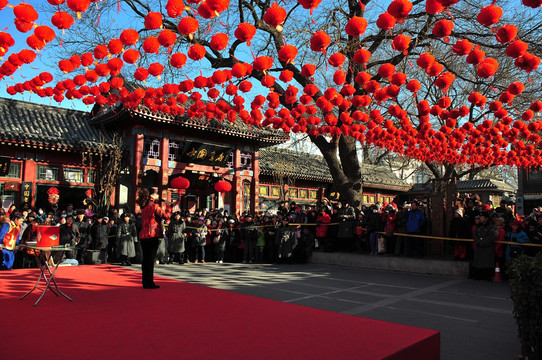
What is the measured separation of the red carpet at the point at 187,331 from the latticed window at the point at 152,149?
12.5m

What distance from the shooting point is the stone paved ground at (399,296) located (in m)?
4.91

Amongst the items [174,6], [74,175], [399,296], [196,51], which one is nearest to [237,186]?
[74,175]

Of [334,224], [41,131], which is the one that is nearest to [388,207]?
[334,224]

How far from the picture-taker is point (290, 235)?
12.5 metres

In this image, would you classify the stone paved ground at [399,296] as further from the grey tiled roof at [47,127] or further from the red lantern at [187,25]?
the grey tiled roof at [47,127]

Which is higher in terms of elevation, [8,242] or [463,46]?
[463,46]

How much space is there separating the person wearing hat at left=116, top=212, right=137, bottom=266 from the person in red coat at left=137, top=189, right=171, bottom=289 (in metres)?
5.44

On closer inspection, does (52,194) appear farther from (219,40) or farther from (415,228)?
(415,228)

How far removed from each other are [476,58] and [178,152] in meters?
14.6

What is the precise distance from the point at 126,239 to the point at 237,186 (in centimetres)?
948

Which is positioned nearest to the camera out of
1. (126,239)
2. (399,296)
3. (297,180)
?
(399,296)

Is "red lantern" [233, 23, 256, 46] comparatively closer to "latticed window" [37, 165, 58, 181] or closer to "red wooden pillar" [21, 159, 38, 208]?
"red wooden pillar" [21, 159, 38, 208]

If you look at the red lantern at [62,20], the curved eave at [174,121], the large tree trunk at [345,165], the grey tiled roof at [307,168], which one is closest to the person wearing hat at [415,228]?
the large tree trunk at [345,165]

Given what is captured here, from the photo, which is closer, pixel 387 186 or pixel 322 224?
pixel 322 224
